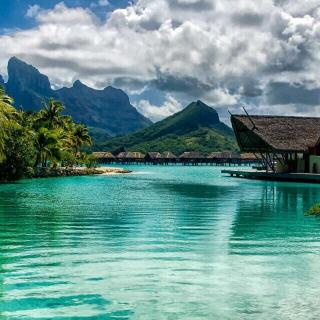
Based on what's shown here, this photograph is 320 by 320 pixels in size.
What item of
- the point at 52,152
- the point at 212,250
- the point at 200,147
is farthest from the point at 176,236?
the point at 200,147

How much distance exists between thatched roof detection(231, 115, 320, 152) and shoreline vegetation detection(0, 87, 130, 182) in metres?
18.5

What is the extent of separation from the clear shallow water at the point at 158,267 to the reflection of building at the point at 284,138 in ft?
114

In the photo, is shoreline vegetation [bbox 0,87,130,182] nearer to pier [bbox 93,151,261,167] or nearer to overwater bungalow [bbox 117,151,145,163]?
pier [bbox 93,151,261,167]

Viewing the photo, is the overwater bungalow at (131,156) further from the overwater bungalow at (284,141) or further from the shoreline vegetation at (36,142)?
the overwater bungalow at (284,141)

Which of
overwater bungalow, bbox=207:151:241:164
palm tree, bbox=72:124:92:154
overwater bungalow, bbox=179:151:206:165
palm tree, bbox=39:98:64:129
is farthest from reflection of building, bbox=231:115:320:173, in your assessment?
overwater bungalow, bbox=179:151:206:165

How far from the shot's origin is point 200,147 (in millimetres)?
194250

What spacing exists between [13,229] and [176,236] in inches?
182

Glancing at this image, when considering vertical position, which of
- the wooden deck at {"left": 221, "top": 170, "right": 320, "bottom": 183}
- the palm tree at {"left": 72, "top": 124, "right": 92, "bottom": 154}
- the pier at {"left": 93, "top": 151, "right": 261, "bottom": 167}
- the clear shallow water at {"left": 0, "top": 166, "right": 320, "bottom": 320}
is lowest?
the clear shallow water at {"left": 0, "top": 166, "right": 320, "bottom": 320}

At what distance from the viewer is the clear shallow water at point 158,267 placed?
7375 mm

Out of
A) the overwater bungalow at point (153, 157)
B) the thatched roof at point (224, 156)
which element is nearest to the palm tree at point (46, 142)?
the thatched roof at point (224, 156)

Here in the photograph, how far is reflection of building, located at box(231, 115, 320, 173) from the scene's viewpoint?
174ft

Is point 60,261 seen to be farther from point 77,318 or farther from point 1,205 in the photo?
point 1,205

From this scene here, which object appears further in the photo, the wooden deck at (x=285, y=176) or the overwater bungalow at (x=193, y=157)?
the overwater bungalow at (x=193, y=157)

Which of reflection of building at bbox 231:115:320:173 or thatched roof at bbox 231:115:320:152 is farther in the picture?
thatched roof at bbox 231:115:320:152
